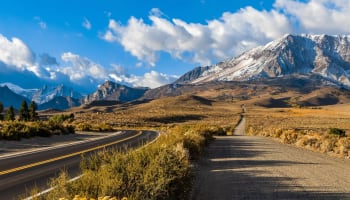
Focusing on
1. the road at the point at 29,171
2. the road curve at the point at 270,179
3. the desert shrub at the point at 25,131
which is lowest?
the road curve at the point at 270,179

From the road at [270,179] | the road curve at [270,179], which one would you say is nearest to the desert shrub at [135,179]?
the road at [270,179]

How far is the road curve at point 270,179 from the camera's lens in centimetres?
1148

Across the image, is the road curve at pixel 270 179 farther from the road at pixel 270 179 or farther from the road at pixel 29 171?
the road at pixel 29 171

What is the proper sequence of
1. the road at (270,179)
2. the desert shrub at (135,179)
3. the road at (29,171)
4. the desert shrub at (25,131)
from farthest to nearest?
the desert shrub at (25,131) → the road at (29,171) → the road at (270,179) → the desert shrub at (135,179)

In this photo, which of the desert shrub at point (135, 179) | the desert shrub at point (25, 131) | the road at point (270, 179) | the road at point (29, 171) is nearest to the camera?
the desert shrub at point (135, 179)

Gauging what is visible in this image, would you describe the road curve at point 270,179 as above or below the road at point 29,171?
below

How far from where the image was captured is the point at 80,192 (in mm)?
6945

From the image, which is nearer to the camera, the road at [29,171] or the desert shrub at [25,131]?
the road at [29,171]

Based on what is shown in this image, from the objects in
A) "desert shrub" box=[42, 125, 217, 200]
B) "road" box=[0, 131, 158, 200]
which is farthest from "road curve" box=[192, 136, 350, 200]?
"road" box=[0, 131, 158, 200]

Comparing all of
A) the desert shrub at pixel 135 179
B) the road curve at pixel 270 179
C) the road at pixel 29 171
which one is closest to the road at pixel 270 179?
the road curve at pixel 270 179

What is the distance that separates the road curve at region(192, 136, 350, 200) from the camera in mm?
11484

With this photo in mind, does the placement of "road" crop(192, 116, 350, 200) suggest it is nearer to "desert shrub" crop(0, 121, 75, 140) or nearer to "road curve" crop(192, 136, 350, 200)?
"road curve" crop(192, 136, 350, 200)

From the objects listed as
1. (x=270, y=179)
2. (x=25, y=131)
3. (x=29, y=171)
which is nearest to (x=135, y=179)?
(x=270, y=179)

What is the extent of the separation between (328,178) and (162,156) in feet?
23.5
